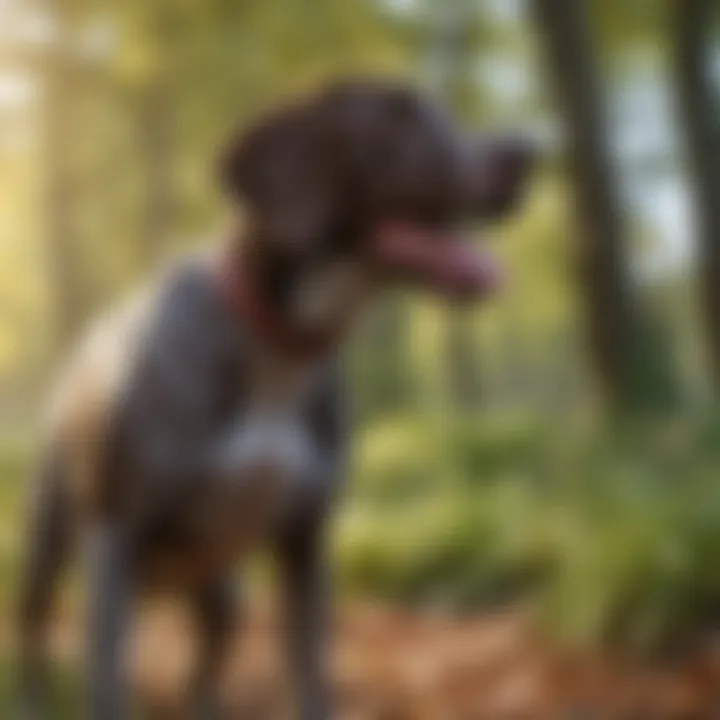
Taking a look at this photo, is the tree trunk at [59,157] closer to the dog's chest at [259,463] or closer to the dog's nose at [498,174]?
the dog's chest at [259,463]

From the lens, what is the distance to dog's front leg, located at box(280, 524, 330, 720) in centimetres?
128

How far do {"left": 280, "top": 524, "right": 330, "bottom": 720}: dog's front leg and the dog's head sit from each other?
0.88 feet

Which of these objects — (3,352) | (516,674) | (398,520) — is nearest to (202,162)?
(3,352)

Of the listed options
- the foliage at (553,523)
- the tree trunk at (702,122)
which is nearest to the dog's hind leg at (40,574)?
the foliage at (553,523)

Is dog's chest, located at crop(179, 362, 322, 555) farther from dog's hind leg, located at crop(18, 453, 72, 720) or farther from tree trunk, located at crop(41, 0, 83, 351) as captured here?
tree trunk, located at crop(41, 0, 83, 351)

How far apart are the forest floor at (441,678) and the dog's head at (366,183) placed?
1.50ft

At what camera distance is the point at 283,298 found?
1146 mm

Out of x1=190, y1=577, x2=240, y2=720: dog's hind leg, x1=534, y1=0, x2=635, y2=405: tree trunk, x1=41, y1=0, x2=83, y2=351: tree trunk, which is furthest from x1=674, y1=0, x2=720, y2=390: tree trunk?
x1=190, y1=577, x2=240, y2=720: dog's hind leg

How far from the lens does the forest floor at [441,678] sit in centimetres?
147

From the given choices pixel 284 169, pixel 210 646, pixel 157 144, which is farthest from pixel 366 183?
pixel 157 144

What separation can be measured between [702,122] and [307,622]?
116 cm

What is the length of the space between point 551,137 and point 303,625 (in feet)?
3.16

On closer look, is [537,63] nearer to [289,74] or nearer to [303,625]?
[289,74]

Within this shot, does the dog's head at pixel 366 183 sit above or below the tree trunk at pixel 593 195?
below
